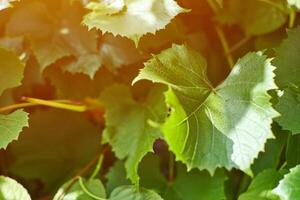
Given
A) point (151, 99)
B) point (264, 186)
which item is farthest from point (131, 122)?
point (264, 186)

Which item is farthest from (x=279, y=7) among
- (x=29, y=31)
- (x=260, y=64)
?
(x=29, y=31)

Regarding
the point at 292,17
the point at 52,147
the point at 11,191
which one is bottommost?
the point at 52,147

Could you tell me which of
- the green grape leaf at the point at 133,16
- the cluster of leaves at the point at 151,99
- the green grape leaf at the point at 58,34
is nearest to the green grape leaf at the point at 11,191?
the cluster of leaves at the point at 151,99

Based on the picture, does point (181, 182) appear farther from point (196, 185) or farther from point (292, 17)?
point (292, 17)

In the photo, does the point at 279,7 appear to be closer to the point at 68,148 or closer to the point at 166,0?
the point at 166,0

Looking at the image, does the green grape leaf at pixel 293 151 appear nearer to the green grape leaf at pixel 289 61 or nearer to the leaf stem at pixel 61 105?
the green grape leaf at pixel 289 61

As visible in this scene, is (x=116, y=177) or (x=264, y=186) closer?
(x=264, y=186)
